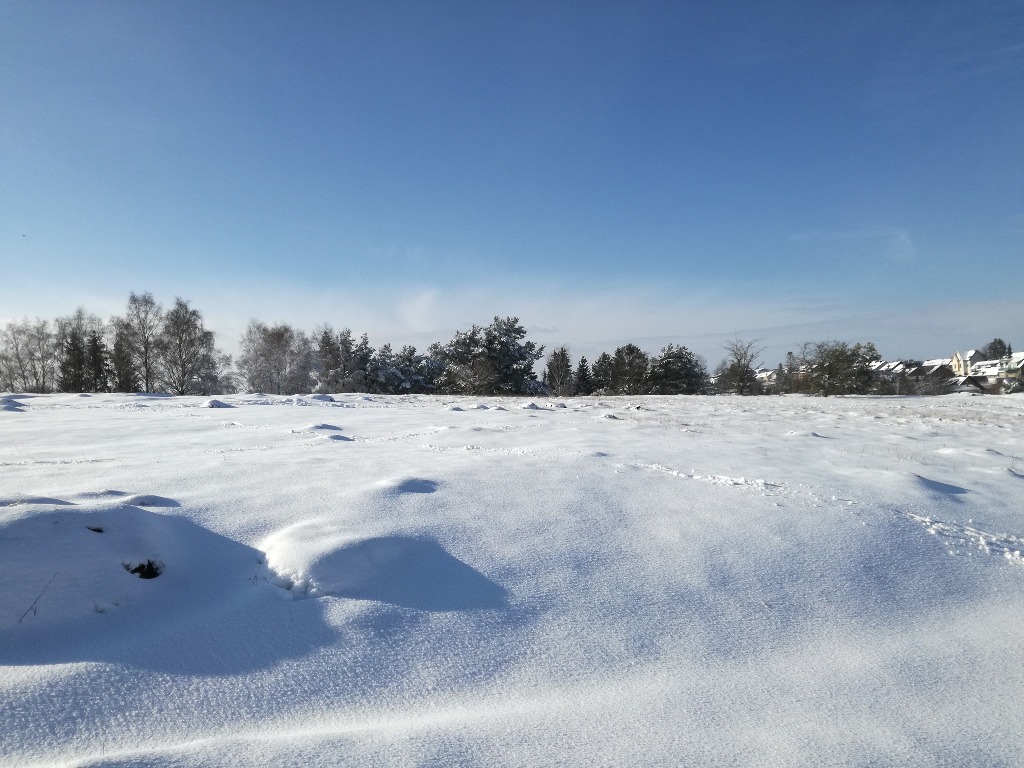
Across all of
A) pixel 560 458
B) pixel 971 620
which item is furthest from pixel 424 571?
pixel 971 620

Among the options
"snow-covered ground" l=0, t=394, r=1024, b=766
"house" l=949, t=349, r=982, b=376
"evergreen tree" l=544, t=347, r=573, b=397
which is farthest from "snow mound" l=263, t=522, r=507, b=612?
"house" l=949, t=349, r=982, b=376

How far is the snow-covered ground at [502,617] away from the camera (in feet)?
5.79

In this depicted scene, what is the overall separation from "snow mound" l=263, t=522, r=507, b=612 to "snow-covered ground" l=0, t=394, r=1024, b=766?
0.02 m

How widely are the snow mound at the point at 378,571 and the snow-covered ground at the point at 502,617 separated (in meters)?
0.02

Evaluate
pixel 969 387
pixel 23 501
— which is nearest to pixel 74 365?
pixel 23 501

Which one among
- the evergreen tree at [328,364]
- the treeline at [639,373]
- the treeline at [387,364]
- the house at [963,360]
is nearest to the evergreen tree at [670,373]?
the treeline at [639,373]

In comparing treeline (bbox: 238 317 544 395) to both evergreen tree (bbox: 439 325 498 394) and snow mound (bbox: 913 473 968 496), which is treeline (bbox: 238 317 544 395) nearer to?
evergreen tree (bbox: 439 325 498 394)

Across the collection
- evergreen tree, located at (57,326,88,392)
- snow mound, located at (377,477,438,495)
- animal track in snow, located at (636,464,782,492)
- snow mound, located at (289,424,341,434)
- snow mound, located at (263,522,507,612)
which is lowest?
snow mound, located at (263,522,507,612)

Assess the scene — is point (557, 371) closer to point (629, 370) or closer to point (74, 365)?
point (629, 370)

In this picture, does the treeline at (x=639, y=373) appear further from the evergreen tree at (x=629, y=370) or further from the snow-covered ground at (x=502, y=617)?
the snow-covered ground at (x=502, y=617)

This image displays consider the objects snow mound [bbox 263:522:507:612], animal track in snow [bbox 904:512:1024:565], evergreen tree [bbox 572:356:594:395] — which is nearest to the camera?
snow mound [bbox 263:522:507:612]

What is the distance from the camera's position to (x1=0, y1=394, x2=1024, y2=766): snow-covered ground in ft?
5.79

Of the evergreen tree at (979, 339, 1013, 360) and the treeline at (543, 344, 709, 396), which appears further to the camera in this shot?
the evergreen tree at (979, 339, 1013, 360)

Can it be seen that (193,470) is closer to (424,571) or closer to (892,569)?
(424,571)
